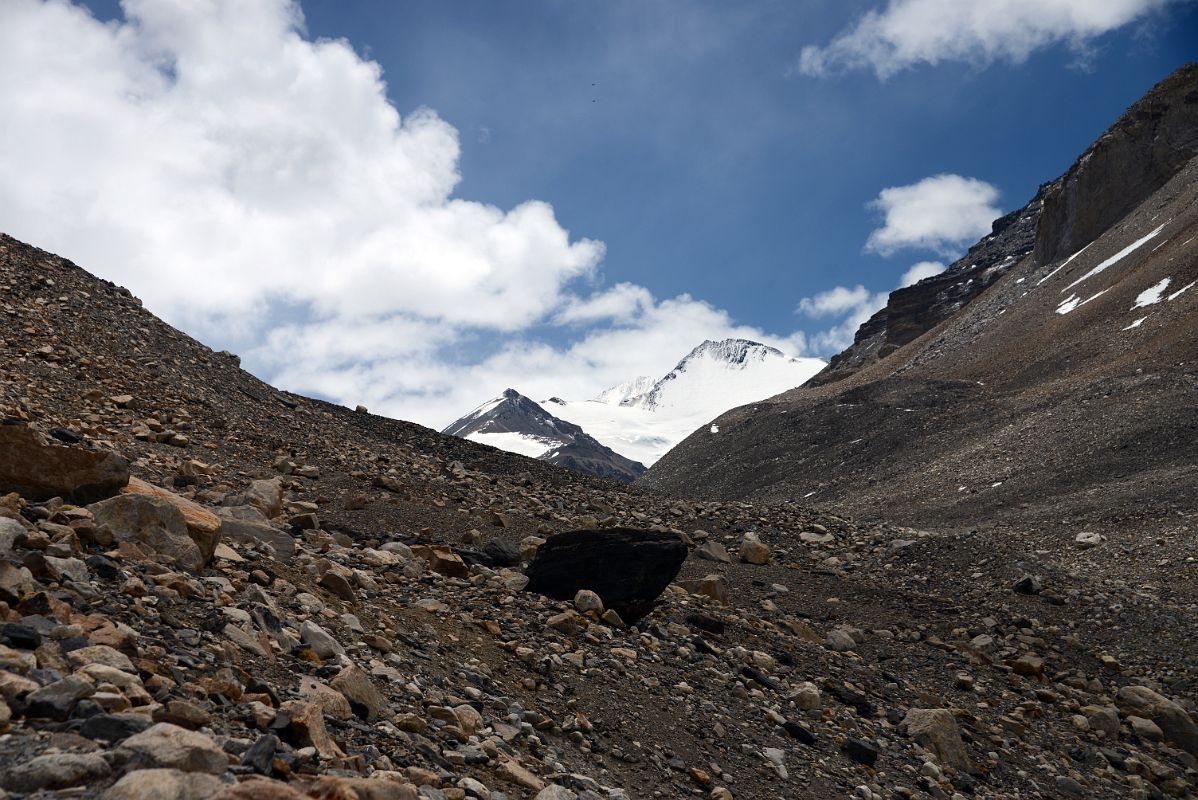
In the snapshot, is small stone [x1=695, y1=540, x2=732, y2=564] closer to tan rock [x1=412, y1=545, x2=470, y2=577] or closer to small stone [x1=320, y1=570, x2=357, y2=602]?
tan rock [x1=412, y1=545, x2=470, y2=577]

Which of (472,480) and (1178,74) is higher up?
(1178,74)

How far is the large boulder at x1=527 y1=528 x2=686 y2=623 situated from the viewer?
10516 millimetres

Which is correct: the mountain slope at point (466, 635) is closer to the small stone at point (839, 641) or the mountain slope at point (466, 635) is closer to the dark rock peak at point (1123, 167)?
the small stone at point (839, 641)

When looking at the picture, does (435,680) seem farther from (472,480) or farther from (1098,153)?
(1098,153)

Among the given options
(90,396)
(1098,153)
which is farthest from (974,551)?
(1098,153)

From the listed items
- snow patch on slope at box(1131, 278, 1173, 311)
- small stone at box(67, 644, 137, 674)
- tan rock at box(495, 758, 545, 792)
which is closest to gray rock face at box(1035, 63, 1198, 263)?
snow patch on slope at box(1131, 278, 1173, 311)

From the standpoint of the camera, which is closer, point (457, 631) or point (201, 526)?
point (201, 526)

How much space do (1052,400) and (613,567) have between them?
36.7 meters

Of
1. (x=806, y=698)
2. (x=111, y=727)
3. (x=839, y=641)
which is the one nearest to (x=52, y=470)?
(x=111, y=727)

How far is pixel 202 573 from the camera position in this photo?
6648 millimetres

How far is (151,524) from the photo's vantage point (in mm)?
6637

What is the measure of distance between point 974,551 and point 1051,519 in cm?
1040

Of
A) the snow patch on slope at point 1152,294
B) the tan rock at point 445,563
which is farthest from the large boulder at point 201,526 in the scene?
the snow patch on slope at point 1152,294

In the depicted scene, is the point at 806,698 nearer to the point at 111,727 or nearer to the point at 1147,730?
the point at 1147,730
